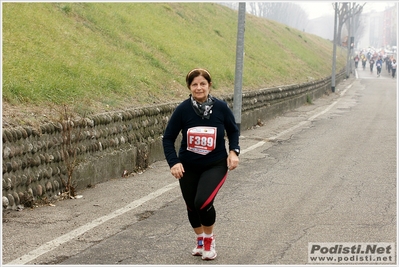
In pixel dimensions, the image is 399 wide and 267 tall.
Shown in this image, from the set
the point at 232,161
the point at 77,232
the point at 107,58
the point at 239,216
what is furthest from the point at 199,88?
the point at 107,58

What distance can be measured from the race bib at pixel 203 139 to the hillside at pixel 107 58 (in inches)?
137

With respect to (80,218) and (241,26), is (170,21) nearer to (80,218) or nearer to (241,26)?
(241,26)

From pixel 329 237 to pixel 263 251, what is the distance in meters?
0.90

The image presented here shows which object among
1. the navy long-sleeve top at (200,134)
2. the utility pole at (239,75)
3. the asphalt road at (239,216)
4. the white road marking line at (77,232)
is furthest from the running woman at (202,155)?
the utility pole at (239,75)

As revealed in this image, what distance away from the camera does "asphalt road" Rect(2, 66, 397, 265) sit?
22.5 ft

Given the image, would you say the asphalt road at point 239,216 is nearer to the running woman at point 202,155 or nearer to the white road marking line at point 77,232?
the white road marking line at point 77,232

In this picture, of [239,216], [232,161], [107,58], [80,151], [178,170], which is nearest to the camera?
[178,170]

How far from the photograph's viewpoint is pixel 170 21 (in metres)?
→ 29.8

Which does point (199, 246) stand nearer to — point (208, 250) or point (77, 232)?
point (208, 250)

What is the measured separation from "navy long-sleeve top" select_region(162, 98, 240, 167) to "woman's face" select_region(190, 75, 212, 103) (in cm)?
13

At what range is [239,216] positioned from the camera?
8.51 metres

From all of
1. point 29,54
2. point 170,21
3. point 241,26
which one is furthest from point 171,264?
point 170,21

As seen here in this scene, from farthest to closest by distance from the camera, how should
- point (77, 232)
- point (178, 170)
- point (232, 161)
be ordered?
point (77, 232)
point (232, 161)
point (178, 170)

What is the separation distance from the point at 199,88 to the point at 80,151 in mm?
4066
